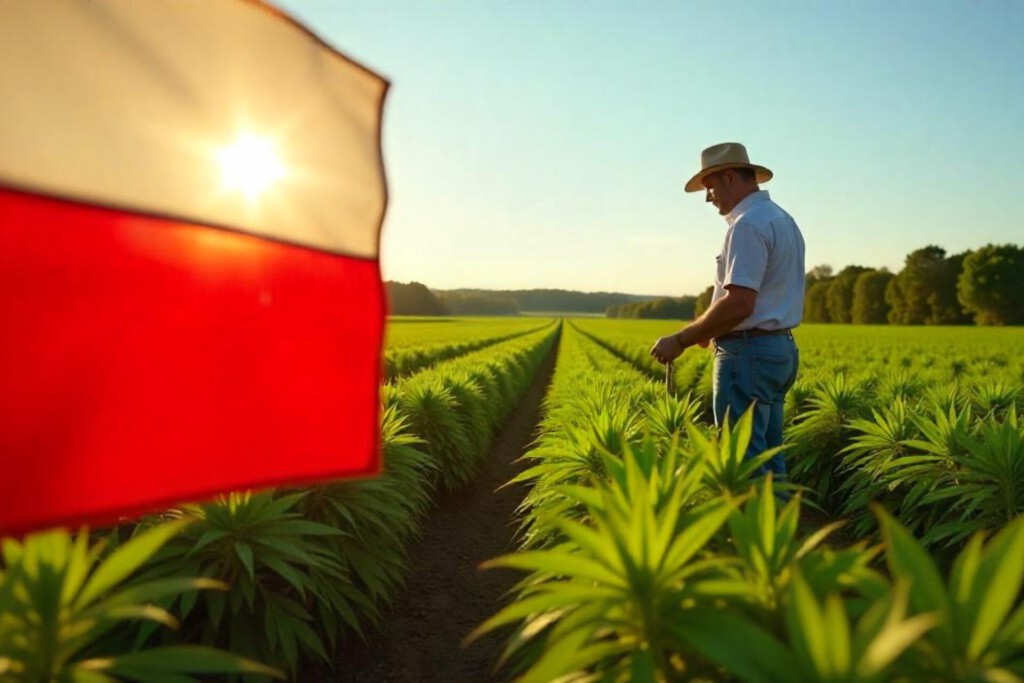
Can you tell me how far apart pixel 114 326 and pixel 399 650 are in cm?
273

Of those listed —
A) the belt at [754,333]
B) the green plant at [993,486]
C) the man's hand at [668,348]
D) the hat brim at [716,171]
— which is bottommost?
the green plant at [993,486]

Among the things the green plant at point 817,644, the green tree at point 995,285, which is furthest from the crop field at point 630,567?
the green tree at point 995,285

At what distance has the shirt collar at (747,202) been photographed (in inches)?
152

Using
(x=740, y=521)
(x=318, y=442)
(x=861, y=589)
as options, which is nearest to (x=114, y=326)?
(x=318, y=442)

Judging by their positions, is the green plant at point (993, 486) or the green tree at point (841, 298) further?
the green tree at point (841, 298)

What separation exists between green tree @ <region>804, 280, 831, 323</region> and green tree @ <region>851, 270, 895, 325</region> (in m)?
7.78

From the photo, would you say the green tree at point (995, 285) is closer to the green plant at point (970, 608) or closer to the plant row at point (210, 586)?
the plant row at point (210, 586)

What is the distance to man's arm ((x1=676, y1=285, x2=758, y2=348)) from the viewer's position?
11.9 ft

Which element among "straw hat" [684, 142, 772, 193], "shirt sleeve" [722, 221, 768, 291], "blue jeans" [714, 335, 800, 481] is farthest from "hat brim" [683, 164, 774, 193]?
"blue jeans" [714, 335, 800, 481]

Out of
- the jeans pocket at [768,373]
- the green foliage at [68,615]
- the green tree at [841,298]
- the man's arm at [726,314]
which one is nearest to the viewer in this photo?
the green foliage at [68,615]

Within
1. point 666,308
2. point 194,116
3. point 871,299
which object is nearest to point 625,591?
point 194,116

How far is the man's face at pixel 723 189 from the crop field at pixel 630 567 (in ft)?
4.79

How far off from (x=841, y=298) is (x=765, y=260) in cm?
8938

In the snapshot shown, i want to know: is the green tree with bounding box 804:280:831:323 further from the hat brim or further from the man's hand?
the man's hand
